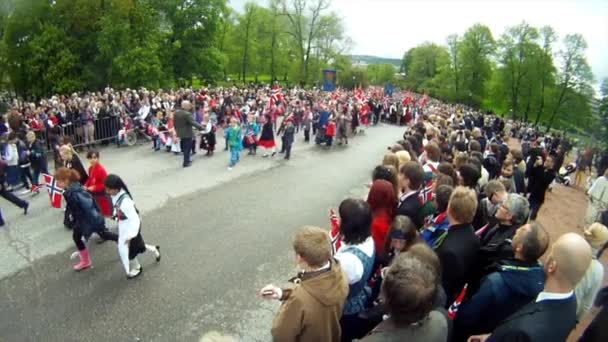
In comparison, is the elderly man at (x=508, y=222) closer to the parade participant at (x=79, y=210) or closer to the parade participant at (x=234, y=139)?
the parade participant at (x=79, y=210)

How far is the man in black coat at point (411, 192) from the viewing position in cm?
448

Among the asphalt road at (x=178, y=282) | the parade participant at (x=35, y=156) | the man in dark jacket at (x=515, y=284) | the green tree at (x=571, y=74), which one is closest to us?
the man in dark jacket at (x=515, y=284)

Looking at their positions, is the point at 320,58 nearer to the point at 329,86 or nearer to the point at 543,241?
the point at 329,86

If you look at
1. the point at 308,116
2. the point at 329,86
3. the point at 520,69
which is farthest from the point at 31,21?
the point at 520,69

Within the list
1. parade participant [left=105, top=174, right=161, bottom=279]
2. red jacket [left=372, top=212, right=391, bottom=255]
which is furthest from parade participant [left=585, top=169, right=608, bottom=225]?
parade participant [left=105, top=174, right=161, bottom=279]

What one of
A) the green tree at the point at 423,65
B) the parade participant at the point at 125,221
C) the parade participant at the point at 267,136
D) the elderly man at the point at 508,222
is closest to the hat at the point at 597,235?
the elderly man at the point at 508,222

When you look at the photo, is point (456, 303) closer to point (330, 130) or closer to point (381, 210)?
point (381, 210)

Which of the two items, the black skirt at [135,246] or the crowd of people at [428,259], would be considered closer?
the crowd of people at [428,259]

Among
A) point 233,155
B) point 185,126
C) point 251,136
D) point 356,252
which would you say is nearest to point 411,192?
point 356,252

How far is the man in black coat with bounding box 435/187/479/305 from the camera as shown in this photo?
10.6ft

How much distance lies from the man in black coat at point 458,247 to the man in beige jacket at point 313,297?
1.14 metres

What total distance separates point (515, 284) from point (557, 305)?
0.57m

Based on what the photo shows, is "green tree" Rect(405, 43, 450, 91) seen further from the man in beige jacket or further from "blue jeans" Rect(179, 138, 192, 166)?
the man in beige jacket

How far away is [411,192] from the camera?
464 centimetres
